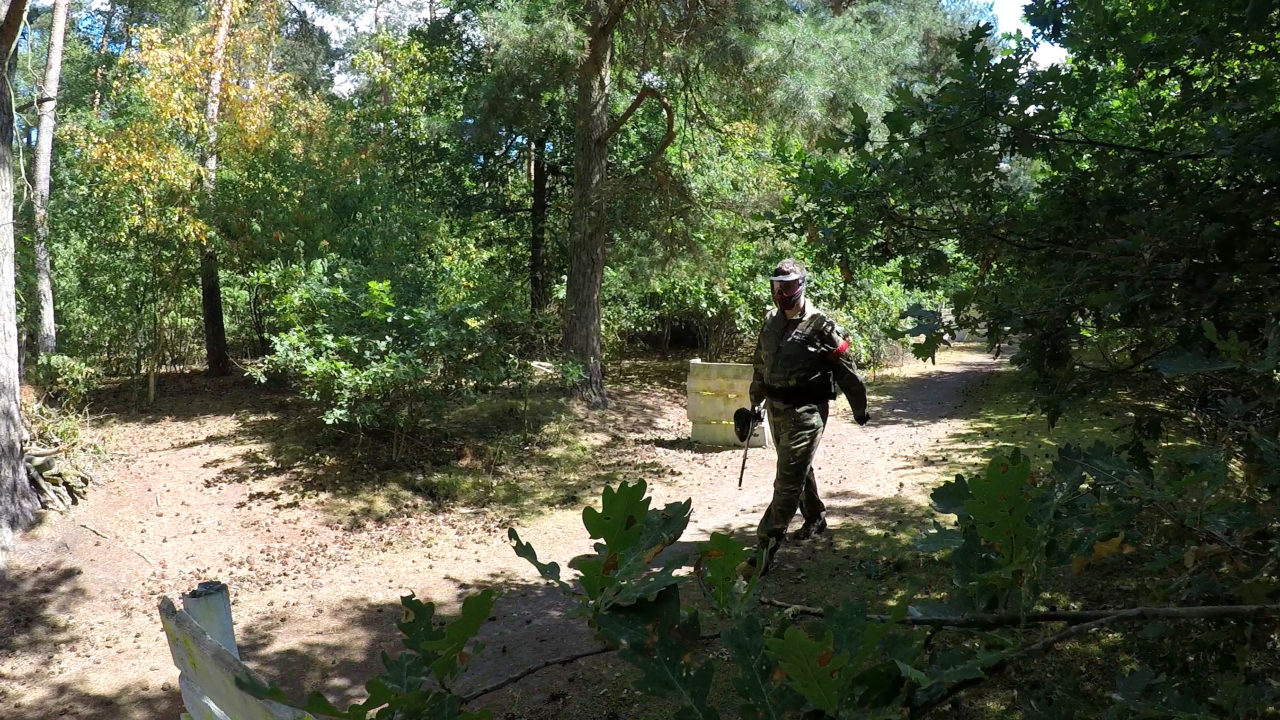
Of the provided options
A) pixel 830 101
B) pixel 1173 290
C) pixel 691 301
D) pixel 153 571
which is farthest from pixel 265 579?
pixel 691 301

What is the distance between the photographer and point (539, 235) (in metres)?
16.4

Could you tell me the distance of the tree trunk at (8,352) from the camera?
7.43 metres

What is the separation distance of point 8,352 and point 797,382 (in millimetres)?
6685

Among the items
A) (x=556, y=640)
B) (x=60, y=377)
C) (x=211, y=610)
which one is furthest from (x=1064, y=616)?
(x=60, y=377)

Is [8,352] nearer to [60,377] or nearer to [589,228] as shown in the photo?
[60,377]

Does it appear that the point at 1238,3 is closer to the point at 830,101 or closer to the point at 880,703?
the point at 880,703

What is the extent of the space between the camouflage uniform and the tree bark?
20.4ft

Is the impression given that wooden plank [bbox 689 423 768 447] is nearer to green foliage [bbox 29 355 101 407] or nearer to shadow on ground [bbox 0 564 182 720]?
shadow on ground [bbox 0 564 182 720]

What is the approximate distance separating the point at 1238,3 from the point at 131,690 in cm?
645

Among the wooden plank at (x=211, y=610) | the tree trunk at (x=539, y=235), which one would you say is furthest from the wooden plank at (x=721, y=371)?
the wooden plank at (x=211, y=610)

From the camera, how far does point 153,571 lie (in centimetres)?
731

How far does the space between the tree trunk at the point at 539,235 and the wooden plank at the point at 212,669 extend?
45.2ft

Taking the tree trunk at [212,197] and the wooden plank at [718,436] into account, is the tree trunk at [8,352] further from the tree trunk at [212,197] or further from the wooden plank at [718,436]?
the wooden plank at [718,436]

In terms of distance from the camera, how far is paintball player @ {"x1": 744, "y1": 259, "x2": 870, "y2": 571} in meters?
6.00
